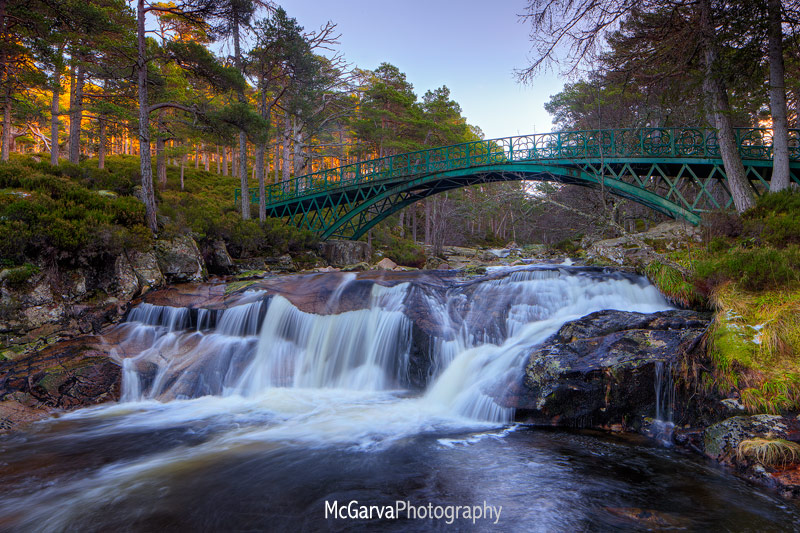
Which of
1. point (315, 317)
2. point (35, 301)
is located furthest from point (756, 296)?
point (35, 301)

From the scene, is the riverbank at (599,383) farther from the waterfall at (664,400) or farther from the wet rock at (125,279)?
the wet rock at (125,279)

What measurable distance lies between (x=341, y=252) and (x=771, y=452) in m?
18.7

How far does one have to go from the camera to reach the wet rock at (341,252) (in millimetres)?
20733

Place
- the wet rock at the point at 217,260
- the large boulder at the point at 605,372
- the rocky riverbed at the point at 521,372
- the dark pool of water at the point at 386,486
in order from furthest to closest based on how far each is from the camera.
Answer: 1. the wet rock at the point at 217,260
2. the large boulder at the point at 605,372
3. the rocky riverbed at the point at 521,372
4. the dark pool of water at the point at 386,486

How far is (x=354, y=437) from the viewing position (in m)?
5.54

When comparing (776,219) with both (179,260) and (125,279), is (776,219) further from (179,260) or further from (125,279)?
(125,279)

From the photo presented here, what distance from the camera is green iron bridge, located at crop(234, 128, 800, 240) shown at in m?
14.0

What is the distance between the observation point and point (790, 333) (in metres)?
4.77

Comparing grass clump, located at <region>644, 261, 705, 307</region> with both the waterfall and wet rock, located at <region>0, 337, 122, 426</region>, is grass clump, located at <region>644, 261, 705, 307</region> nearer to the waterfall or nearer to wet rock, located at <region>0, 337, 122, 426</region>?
the waterfall

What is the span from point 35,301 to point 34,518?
6.06 meters

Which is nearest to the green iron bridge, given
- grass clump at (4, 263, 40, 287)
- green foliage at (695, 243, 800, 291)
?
green foliage at (695, 243, 800, 291)

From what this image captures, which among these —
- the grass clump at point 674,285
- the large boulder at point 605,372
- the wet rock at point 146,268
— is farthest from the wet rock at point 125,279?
the grass clump at point 674,285

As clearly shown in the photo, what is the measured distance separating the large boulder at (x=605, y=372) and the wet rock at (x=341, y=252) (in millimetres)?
15286

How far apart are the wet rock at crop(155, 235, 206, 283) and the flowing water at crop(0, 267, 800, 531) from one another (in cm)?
180
